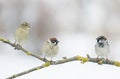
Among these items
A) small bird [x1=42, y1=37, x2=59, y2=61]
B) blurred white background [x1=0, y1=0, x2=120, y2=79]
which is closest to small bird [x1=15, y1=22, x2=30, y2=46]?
small bird [x1=42, y1=37, x2=59, y2=61]

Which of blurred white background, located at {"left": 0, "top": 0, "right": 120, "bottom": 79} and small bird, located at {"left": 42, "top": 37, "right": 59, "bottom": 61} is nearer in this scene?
small bird, located at {"left": 42, "top": 37, "right": 59, "bottom": 61}

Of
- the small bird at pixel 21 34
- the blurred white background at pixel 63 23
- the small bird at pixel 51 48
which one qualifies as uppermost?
the blurred white background at pixel 63 23

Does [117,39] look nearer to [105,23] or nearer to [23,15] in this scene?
[105,23]

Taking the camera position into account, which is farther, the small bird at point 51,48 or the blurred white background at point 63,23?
the blurred white background at point 63,23

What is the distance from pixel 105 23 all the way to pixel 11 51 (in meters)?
1.22

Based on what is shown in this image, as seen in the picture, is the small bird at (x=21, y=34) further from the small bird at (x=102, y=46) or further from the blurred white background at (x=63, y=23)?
the blurred white background at (x=63, y=23)

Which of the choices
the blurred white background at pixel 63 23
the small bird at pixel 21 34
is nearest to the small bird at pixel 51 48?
the small bird at pixel 21 34

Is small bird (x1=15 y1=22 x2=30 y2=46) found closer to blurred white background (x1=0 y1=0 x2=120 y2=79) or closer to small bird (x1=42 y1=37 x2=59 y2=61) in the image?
small bird (x1=42 y1=37 x2=59 y2=61)

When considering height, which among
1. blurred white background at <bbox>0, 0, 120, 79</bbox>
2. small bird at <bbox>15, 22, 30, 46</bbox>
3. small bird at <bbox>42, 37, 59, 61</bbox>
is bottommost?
small bird at <bbox>42, 37, 59, 61</bbox>

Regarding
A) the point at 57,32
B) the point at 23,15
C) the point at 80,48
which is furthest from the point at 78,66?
the point at 23,15

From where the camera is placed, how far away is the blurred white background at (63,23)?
5234 mm

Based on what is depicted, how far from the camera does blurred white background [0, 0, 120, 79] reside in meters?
5.23

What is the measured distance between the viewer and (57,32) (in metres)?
5.69

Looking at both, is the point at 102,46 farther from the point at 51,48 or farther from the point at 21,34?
the point at 21,34
